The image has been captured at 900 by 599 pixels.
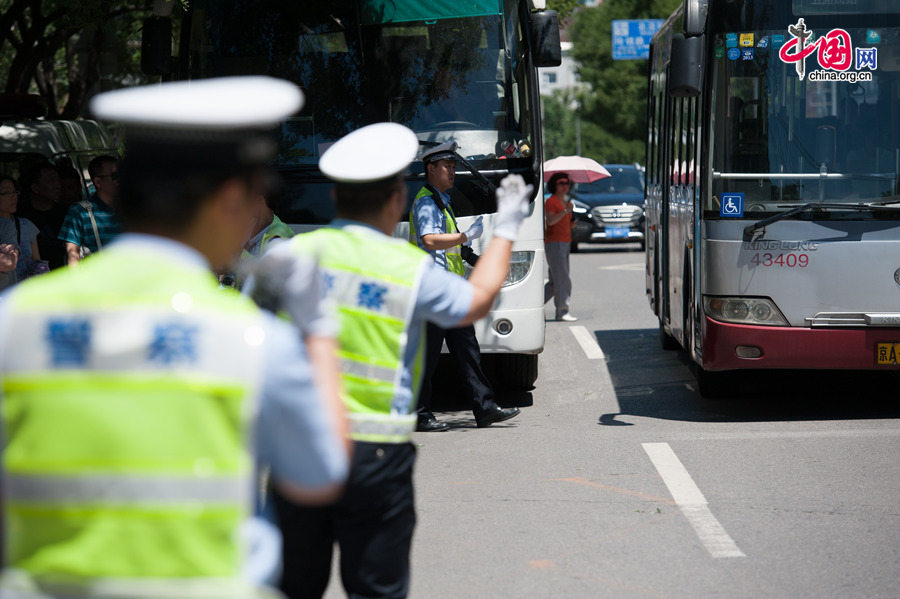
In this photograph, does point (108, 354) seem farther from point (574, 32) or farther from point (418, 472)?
point (574, 32)

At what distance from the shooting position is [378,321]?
3.29m

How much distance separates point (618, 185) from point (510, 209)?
26.1m

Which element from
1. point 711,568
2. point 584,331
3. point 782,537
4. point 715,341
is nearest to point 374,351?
point 711,568

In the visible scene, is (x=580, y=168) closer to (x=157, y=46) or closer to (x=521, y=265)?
(x=521, y=265)

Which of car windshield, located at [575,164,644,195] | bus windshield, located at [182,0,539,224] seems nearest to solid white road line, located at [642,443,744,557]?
bus windshield, located at [182,0,539,224]

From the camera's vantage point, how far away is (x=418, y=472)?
7.57m

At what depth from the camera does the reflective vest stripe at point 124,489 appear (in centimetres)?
184

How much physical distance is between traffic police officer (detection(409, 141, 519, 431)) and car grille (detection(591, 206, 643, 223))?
19582 mm

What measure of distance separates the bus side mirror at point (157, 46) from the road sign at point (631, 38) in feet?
107

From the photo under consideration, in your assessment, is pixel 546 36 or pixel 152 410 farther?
pixel 546 36

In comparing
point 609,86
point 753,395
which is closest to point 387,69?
point 753,395

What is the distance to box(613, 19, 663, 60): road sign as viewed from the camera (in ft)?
135

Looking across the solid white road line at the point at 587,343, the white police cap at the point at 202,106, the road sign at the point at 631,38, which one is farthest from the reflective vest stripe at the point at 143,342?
the road sign at the point at 631,38

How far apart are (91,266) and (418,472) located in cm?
569
